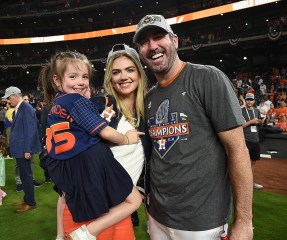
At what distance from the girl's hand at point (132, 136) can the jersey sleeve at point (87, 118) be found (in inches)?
7.4

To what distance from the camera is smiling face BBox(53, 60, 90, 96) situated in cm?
177

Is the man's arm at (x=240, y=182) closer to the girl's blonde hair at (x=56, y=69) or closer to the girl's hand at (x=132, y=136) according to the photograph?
the girl's hand at (x=132, y=136)

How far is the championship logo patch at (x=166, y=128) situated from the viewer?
1.50m

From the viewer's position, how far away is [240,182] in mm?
1394

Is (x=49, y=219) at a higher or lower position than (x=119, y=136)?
lower

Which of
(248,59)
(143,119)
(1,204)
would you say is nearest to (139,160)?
(143,119)

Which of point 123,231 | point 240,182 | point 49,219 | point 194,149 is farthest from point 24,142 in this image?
point 240,182

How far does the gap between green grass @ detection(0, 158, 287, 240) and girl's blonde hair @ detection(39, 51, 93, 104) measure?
2.23 metres

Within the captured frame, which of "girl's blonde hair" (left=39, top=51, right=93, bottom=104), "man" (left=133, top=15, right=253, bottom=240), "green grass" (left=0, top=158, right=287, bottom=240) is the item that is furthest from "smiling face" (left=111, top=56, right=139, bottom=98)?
"green grass" (left=0, top=158, right=287, bottom=240)

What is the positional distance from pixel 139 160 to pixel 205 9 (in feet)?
79.3

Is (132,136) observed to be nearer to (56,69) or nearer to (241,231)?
(56,69)

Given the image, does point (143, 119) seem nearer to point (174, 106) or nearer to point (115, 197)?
point (174, 106)

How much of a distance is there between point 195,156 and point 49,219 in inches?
128

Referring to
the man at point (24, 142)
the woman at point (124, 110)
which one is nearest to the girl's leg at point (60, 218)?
the woman at point (124, 110)
